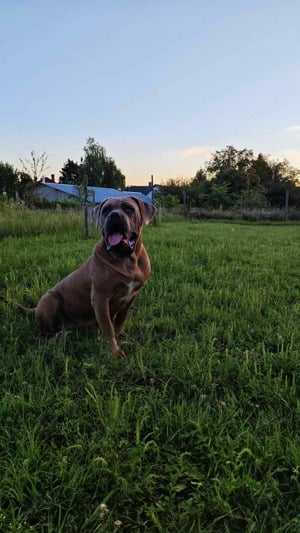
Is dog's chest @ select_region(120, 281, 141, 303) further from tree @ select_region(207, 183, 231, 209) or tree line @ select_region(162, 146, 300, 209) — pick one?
tree @ select_region(207, 183, 231, 209)

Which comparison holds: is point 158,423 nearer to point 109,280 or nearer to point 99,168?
point 109,280

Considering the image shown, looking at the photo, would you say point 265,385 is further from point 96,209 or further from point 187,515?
point 96,209

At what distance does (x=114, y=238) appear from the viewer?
109 inches

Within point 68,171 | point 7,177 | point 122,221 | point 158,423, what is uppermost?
point 68,171

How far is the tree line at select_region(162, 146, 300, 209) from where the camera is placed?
34.3 m

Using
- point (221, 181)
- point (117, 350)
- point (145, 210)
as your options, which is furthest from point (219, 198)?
point (117, 350)

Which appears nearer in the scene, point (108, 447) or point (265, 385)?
point (108, 447)

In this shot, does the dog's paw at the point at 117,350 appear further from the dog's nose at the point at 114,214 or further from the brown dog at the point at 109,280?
the dog's nose at the point at 114,214

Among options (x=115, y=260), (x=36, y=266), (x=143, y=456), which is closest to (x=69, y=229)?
(x=36, y=266)

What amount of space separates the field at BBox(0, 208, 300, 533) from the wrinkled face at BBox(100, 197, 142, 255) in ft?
2.46

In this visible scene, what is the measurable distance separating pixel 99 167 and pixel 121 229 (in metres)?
56.0

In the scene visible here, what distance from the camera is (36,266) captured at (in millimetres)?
4875

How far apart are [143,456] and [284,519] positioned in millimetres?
593

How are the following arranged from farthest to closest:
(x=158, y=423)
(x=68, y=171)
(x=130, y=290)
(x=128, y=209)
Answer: (x=68, y=171) < (x=128, y=209) < (x=130, y=290) < (x=158, y=423)
